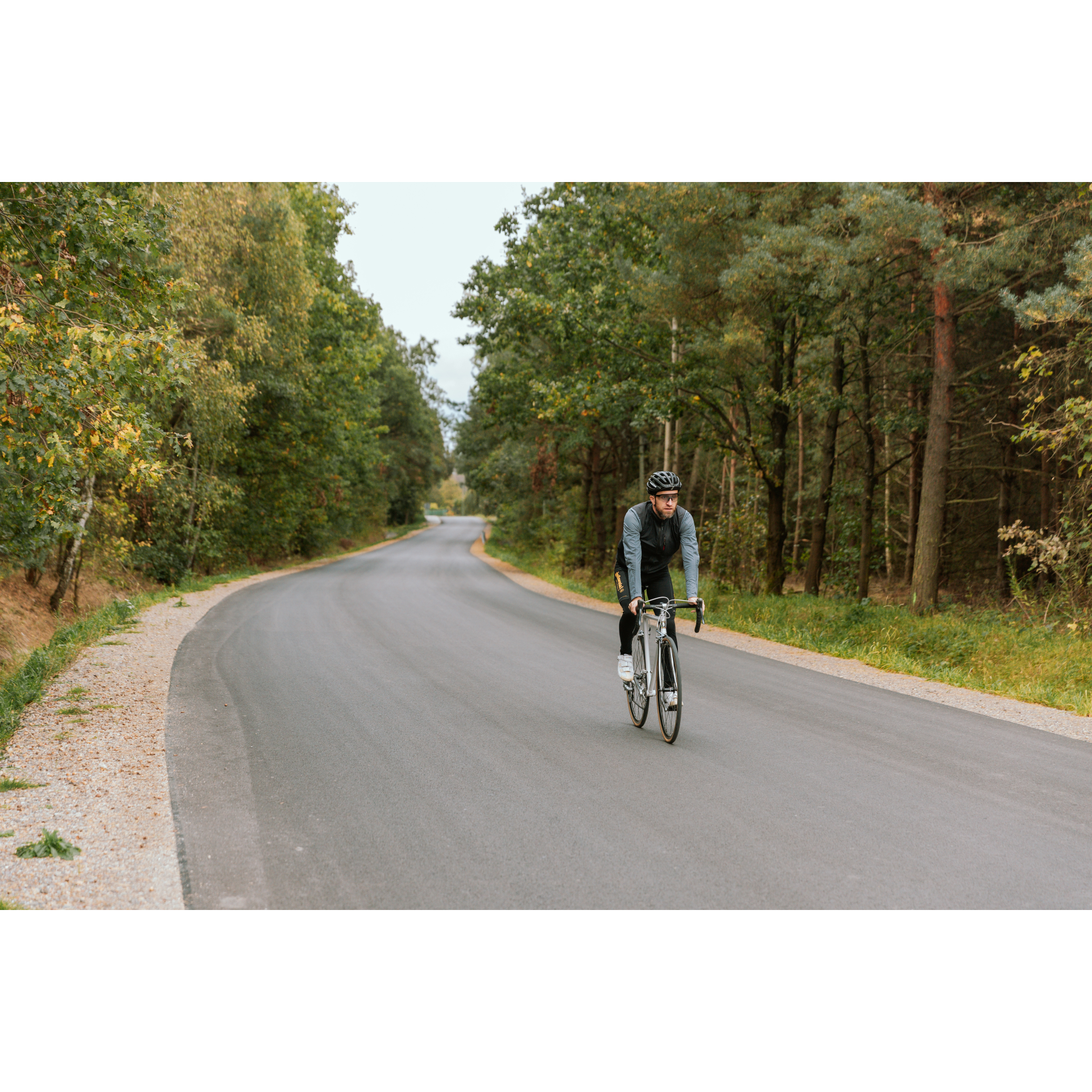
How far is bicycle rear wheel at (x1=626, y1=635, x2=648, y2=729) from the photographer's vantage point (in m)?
6.89

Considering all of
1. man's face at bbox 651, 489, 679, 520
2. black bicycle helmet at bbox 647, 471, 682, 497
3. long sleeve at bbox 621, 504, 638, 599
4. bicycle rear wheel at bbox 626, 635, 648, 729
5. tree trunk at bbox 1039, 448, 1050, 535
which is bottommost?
bicycle rear wheel at bbox 626, 635, 648, 729

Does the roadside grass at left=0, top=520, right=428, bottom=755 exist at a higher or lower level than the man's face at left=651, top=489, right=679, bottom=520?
lower

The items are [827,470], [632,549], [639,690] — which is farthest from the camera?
[827,470]

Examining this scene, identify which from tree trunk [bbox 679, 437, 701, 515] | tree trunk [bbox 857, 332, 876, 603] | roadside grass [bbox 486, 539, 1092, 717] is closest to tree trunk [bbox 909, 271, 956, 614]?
roadside grass [bbox 486, 539, 1092, 717]

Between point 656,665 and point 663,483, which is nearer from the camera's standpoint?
point 663,483

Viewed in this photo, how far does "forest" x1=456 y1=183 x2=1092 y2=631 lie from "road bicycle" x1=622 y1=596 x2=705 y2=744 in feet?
17.1

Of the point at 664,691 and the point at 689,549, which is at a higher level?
the point at 689,549

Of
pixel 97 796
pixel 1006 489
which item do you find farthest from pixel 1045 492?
pixel 97 796

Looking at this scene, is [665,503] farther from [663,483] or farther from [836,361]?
[836,361]

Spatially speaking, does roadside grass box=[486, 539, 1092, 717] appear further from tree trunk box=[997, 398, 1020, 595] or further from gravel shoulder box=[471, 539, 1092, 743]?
tree trunk box=[997, 398, 1020, 595]

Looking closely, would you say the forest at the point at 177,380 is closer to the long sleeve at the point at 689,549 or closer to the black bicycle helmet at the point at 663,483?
the black bicycle helmet at the point at 663,483

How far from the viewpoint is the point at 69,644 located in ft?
34.0

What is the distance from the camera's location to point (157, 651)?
33.4ft

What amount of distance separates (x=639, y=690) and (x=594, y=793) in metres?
1.88
